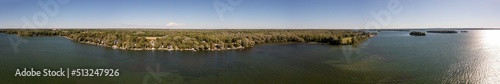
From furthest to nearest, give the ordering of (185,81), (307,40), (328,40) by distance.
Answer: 1. (307,40)
2. (328,40)
3. (185,81)

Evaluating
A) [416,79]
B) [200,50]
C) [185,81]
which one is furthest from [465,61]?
[200,50]

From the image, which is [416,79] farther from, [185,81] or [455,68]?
[185,81]

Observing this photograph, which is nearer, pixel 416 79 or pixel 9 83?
pixel 9 83

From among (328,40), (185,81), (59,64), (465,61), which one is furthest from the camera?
(328,40)

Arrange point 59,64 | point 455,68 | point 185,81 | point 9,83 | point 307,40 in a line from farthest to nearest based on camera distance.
A: point 307,40
point 59,64
point 455,68
point 185,81
point 9,83

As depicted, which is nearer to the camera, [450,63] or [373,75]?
[373,75]

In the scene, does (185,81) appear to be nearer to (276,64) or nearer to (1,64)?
(276,64)

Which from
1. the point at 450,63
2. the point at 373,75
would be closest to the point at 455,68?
the point at 450,63

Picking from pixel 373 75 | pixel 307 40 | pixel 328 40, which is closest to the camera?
pixel 373 75
